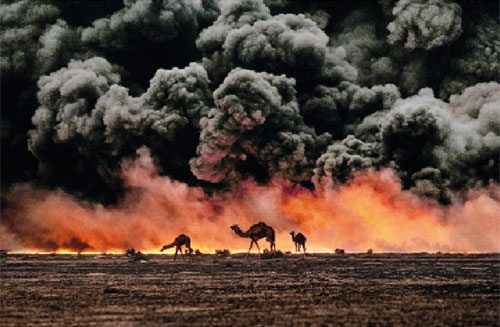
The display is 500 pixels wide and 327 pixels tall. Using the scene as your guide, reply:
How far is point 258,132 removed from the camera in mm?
61750

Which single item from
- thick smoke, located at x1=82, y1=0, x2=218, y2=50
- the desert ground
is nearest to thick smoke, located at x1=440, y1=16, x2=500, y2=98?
thick smoke, located at x1=82, y1=0, x2=218, y2=50

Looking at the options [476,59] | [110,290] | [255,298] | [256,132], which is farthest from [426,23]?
[255,298]

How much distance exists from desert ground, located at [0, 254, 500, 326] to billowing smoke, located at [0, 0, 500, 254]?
26.5 m

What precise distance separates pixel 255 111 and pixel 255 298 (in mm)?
39598

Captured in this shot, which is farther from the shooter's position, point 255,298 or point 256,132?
point 256,132

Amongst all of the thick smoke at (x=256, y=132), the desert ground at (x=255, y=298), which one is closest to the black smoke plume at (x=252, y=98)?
the thick smoke at (x=256, y=132)

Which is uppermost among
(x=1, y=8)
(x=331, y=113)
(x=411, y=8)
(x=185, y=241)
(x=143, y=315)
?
(x=1, y=8)

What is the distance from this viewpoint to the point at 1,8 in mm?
74562

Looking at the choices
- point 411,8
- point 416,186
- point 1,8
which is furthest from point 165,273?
point 1,8

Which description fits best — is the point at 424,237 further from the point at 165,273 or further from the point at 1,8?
the point at 1,8

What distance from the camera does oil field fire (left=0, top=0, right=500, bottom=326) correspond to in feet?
183

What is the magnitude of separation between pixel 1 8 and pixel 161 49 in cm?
1656

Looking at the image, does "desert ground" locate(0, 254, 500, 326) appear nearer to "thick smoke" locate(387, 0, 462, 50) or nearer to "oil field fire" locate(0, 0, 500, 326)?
"oil field fire" locate(0, 0, 500, 326)

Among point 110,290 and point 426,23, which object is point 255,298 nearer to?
point 110,290
